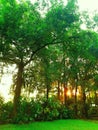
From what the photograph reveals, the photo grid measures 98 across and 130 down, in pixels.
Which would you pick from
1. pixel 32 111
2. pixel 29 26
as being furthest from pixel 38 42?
pixel 32 111

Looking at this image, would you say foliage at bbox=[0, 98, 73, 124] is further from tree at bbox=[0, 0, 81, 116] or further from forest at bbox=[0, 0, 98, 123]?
tree at bbox=[0, 0, 81, 116]

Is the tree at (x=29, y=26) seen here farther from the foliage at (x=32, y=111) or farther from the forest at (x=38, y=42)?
the foliage at (x=32, y=111)

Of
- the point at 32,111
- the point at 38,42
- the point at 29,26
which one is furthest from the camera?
the point at 32,111

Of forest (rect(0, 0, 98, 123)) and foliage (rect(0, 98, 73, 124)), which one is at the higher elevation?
forest (rect(0, 0, 98, 123))

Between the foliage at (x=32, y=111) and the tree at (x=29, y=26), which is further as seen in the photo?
the foliage at (x=32, y=111)

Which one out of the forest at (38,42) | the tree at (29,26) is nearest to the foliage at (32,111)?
the forest at (38,42)

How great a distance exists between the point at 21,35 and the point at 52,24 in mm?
2681

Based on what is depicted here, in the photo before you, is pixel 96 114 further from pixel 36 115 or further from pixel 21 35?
pixel 21 35

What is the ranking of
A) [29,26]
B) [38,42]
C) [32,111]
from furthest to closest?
[32,111] < [38,42] < [29,26]

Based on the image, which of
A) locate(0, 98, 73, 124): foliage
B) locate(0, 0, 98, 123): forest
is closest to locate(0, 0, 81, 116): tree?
locate(0, 0, 98, 123): forest

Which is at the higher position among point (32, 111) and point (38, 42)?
point (38, 42)

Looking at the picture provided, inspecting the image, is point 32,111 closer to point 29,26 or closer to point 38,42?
point 38,42

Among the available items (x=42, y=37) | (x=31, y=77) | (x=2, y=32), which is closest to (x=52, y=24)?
(x=42, y=37)

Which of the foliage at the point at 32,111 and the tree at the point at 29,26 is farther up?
the tree at the point at 29,26
